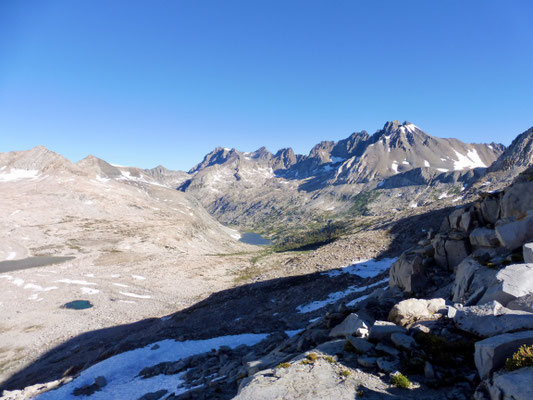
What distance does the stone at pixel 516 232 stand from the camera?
2062 cm

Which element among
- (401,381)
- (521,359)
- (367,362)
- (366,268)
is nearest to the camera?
(521,359)

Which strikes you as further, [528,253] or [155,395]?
[155,395]

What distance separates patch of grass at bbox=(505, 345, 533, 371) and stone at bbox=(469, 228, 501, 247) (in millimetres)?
17218

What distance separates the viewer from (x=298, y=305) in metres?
47.0

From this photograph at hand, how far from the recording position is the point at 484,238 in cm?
2525

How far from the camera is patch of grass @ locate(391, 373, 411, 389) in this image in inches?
463

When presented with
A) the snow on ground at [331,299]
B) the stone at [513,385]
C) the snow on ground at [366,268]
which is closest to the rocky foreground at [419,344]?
the stone at [513,385]

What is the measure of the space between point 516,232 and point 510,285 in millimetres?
8492

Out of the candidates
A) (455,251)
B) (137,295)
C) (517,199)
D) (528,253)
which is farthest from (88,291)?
(517,199)

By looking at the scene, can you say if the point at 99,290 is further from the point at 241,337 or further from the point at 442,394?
the point at 442,394

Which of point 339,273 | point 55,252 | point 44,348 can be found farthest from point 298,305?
point 55,252

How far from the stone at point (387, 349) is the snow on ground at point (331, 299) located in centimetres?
2998

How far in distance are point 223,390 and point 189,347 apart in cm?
1571

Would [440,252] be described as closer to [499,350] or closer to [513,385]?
[499,350]
